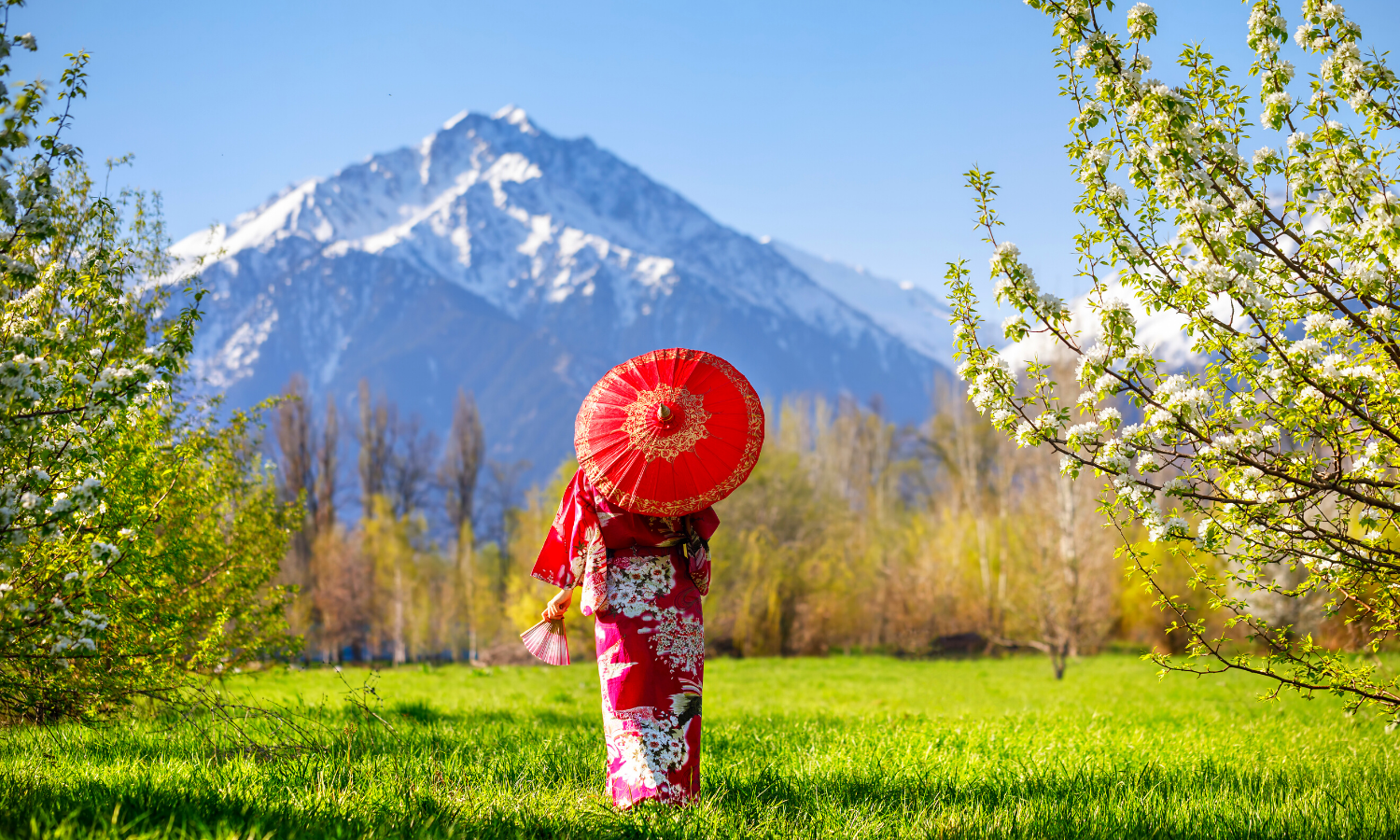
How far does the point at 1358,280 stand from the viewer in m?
4.27

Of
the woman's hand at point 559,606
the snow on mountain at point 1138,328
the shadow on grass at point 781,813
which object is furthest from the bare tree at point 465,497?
the snow on mountain at point 1138,328

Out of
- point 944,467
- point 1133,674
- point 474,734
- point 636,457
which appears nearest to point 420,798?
point 636,457

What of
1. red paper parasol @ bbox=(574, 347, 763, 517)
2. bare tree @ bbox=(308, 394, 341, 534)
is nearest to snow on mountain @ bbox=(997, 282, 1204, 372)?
red paper parasol @ bbox=(574, 347, 763, 517)

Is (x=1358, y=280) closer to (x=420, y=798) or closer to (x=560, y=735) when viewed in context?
(x=420, y=798)

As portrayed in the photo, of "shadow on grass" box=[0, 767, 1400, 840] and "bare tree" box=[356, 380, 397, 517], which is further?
"bare tree" box=[356, 380, 397, 517]

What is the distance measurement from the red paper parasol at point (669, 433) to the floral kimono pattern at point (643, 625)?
0.21m

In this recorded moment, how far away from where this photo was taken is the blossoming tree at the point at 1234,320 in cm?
441

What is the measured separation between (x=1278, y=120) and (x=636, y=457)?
12.6ft

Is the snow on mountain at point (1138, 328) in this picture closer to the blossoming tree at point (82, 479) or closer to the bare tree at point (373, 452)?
the blossoming tree at point (82, 479)

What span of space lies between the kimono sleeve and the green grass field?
109cm

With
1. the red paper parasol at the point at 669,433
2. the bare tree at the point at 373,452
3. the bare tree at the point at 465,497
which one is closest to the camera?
the red paper parasol at the point at 669,433

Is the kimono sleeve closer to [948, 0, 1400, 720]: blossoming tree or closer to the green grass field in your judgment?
the green grass field

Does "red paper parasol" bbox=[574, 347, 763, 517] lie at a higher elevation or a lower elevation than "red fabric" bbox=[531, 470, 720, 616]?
higher

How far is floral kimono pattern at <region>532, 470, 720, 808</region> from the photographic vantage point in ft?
15.5
